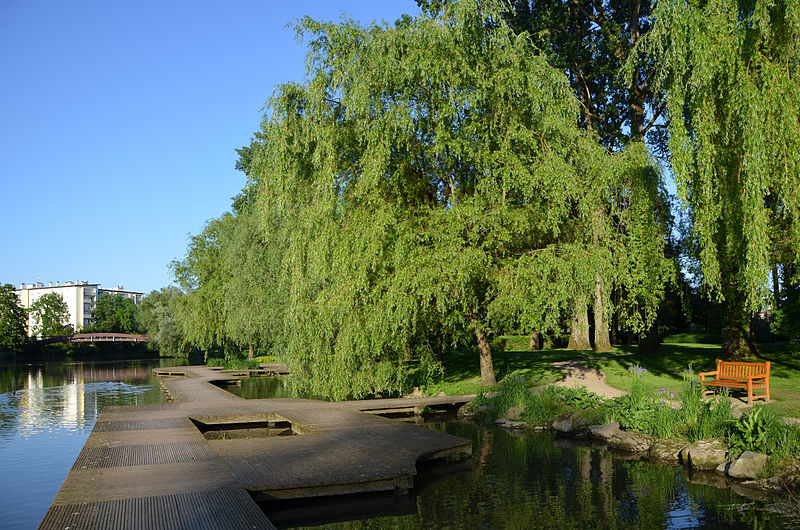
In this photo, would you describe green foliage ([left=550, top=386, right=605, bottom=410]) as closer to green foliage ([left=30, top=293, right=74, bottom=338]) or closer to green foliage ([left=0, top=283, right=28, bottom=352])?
green foliage ([left=0, top=283, right=28, bottom=352])

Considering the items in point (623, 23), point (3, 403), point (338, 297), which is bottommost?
point (3, 403)

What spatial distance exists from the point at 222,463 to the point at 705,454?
7712 millimetres

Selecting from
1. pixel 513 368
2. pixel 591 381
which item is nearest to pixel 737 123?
pixel 591 381

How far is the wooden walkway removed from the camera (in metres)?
6.45

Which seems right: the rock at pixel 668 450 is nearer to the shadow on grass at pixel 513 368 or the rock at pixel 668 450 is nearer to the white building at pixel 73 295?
the shadow on grass at pixel 513 368

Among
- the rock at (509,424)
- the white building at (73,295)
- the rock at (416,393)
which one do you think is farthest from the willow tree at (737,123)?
the white building at (73,295)

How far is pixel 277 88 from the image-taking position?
1692 cm

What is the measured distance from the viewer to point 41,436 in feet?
47.9

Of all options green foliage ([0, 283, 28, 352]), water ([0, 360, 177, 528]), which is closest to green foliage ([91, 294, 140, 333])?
green foliage ([0, 283, 28, 352])

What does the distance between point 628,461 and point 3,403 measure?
21187mm

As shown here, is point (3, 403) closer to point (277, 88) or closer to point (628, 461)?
point (277, 88)

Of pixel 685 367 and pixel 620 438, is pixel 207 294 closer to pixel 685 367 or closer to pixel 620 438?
pixel 685 367

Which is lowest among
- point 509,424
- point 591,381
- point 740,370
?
point 509,424

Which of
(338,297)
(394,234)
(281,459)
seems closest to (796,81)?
(394,234)
